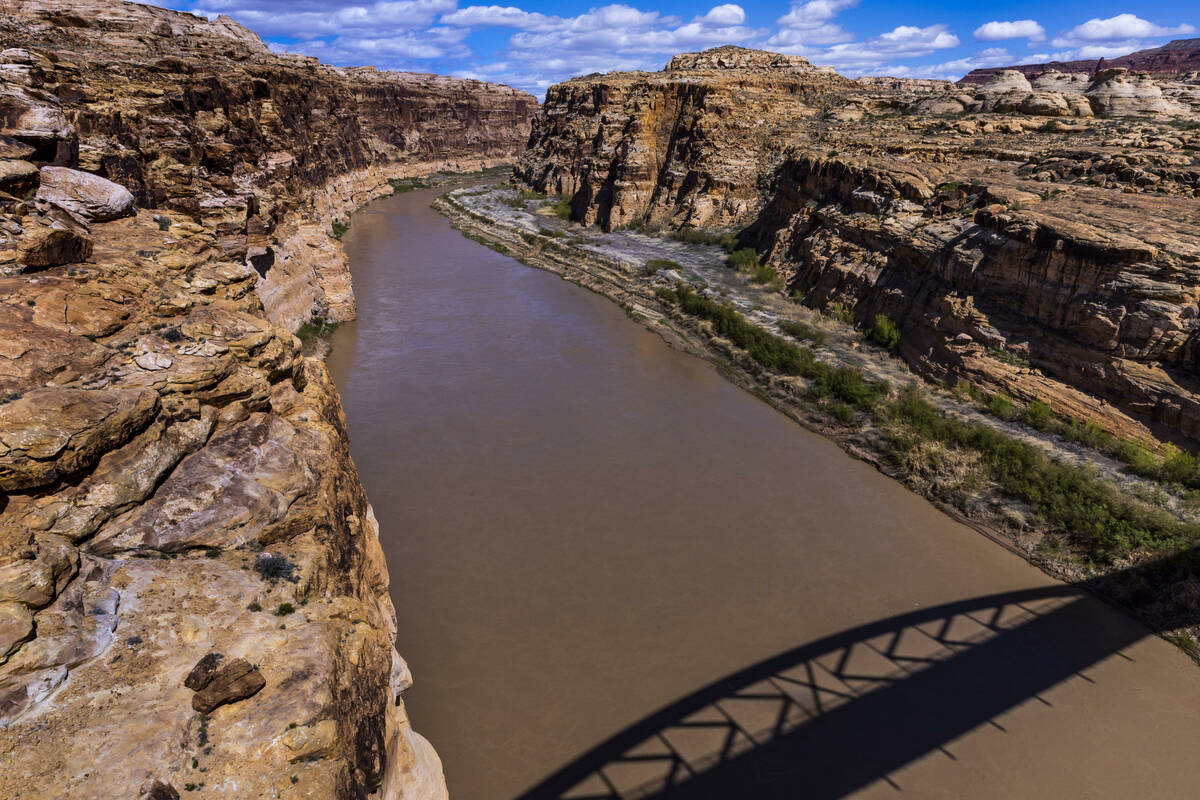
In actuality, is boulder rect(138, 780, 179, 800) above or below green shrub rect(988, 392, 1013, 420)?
below

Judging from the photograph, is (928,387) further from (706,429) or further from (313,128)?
(313,128)

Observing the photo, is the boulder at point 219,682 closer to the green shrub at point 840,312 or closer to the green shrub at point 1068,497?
the green shrub at point 1068,497

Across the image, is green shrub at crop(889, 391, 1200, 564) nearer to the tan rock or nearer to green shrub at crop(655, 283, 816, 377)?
green shrub at crop(655, 283, 816, 377)

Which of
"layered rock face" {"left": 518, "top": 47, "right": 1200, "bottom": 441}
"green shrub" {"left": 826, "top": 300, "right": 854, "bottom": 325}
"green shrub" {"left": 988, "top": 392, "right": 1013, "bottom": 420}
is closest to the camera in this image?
"layered rock face" {"left": 518, "top": 47, "right": 1200, "bottom": 441}

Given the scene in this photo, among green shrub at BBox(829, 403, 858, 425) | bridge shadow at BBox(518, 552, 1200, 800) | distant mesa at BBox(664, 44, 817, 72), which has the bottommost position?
bridge shadow at BBox(518, 552, 1200, 800)

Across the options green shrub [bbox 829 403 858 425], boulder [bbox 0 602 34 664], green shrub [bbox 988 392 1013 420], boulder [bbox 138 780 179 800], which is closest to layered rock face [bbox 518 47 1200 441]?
green shrub [bbox 988 392 1013 420]

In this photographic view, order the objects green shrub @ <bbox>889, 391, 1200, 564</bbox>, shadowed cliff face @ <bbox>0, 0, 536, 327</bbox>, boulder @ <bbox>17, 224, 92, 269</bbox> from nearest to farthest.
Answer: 1. boulder @ <bbox>17, 224, 92, 269</bbox>
2. shadowed cliff face @ <bbox>0, 0, 536, 327</bbox>
3. green shrub @ <bbox>889, 391, 1200, 564</bbox>

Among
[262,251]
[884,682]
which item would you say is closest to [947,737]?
[884,682]

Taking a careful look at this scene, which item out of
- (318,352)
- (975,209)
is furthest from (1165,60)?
(318,352)
